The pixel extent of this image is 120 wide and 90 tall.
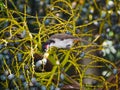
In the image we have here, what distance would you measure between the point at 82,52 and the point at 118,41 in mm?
352

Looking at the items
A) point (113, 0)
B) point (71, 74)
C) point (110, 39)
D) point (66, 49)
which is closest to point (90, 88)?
point (71, 74)

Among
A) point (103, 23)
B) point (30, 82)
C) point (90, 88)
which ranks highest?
point (103, 23)

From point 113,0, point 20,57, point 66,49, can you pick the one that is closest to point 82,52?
point 66,49

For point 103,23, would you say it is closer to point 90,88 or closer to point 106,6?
point 106,6

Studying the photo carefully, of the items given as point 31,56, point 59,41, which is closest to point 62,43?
point 59,41

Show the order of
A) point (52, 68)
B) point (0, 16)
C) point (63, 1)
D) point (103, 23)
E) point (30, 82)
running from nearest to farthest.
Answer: point (30, 82) < point (52, 68) < point (0, 16) < point (63, 1) < point (103, 23)

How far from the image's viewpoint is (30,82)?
1284mm

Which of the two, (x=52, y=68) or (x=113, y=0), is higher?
(x=113, y=0)

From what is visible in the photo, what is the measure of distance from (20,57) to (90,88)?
355 mm

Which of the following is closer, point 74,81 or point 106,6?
point 74,81

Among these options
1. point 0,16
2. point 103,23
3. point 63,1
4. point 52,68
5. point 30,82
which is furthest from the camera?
point 103,23

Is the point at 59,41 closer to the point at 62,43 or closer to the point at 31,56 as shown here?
the point at 62,43

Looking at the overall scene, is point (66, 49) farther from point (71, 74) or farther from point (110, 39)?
point (110, 39)

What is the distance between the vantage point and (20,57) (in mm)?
1353
